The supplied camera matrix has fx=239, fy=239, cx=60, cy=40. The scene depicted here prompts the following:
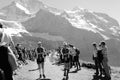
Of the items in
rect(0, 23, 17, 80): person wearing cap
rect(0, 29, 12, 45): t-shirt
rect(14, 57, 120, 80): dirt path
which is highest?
rect(0, 29, 12, 45): t-shirt

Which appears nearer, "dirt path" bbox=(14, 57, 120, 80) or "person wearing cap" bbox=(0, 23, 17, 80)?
"person wearing cap" bbox=(0, 23, 17, 80)

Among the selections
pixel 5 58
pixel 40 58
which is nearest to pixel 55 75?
pixel 40 58

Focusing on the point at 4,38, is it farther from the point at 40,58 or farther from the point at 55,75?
the point at 55,75

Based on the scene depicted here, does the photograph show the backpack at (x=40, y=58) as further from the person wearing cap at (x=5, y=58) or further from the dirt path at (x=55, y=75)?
the person wearing cap at (x=5, y=58)

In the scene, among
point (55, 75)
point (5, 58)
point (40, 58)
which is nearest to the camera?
point (5, 58)

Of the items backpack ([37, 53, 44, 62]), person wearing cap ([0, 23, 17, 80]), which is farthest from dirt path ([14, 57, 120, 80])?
person wearing cap ([0, 23, 17, 80])

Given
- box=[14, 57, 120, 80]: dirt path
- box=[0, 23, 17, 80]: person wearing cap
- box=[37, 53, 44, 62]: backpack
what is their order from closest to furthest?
box=[0, 23, 17, 80]: person wearing cap → box=[37, 53, 44, 62]: backpack → box=[14, 57, 120, 80]: dirt path

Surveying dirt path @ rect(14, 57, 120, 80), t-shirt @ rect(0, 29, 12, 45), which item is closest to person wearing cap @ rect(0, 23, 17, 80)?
t-shirt @ rect(0, 29, 12, 45)

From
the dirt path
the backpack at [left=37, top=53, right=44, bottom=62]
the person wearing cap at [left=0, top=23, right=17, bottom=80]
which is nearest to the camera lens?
the person wearing cap at [left=0, top=23, right=17, bottom=80]

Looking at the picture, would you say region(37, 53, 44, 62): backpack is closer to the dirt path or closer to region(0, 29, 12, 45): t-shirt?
the dirt path

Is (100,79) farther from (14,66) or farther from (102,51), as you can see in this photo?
(14,66)

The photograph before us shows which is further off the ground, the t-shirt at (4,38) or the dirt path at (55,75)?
the t-shirt at (4,38)

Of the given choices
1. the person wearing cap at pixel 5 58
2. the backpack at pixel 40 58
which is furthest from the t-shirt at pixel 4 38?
the backpack at pixel 40 58

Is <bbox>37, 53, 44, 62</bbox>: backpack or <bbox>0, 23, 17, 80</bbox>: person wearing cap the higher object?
<bbox>0, 23, 17, 80</bbox>: person wearing cap
